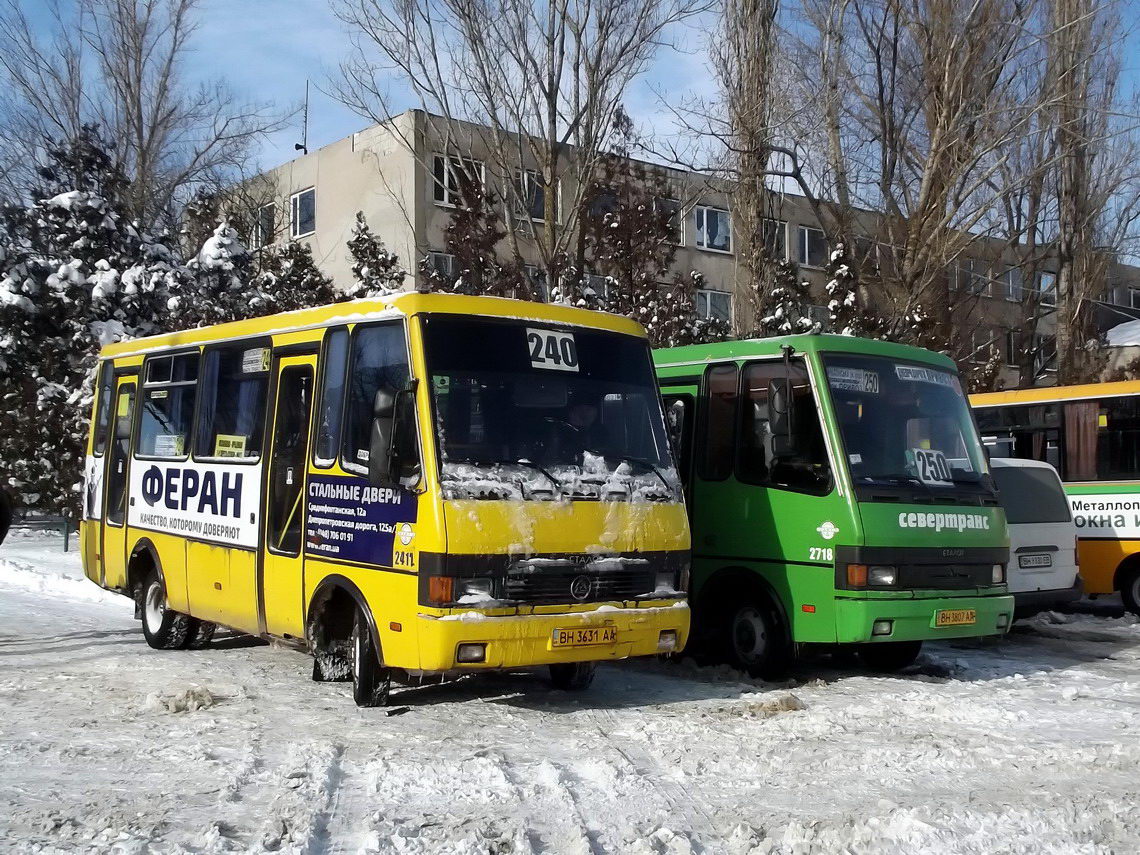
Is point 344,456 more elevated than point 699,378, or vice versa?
point 699,378

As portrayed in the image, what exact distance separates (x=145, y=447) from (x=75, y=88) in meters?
23.6

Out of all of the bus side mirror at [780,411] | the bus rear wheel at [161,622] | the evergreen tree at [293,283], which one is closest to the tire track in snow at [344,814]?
the bus side mirror at [780,411]

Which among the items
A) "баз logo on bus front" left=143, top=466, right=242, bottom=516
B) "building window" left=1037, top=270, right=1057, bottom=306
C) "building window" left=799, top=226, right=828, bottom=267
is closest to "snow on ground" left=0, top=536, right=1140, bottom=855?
"баз logo on bus front" left=143, top=466, right=242, bottom=516

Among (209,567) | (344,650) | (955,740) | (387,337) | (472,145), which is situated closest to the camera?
(955,740)

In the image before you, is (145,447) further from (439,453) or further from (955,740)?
(955,740)

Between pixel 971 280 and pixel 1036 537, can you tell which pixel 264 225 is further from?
pixel 1036 537

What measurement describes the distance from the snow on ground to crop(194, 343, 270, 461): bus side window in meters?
1.87

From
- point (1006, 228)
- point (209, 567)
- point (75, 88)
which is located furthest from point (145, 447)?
point (1006, 228)

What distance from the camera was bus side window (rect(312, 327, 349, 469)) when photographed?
888 centimetres

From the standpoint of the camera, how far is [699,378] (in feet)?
A: 36.2

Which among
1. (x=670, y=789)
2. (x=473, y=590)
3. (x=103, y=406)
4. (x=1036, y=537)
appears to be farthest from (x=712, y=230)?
(x=670, y=789)

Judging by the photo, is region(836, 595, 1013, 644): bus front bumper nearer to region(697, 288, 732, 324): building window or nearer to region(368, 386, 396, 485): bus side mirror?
region(368, 386, 396, 485): bus side mirror

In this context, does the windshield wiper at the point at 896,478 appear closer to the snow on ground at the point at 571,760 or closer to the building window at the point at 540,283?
the snow on ground at the point at 571,760

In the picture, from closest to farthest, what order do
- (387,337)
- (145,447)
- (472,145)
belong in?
(387,337)
(145,447)
(472,145)
